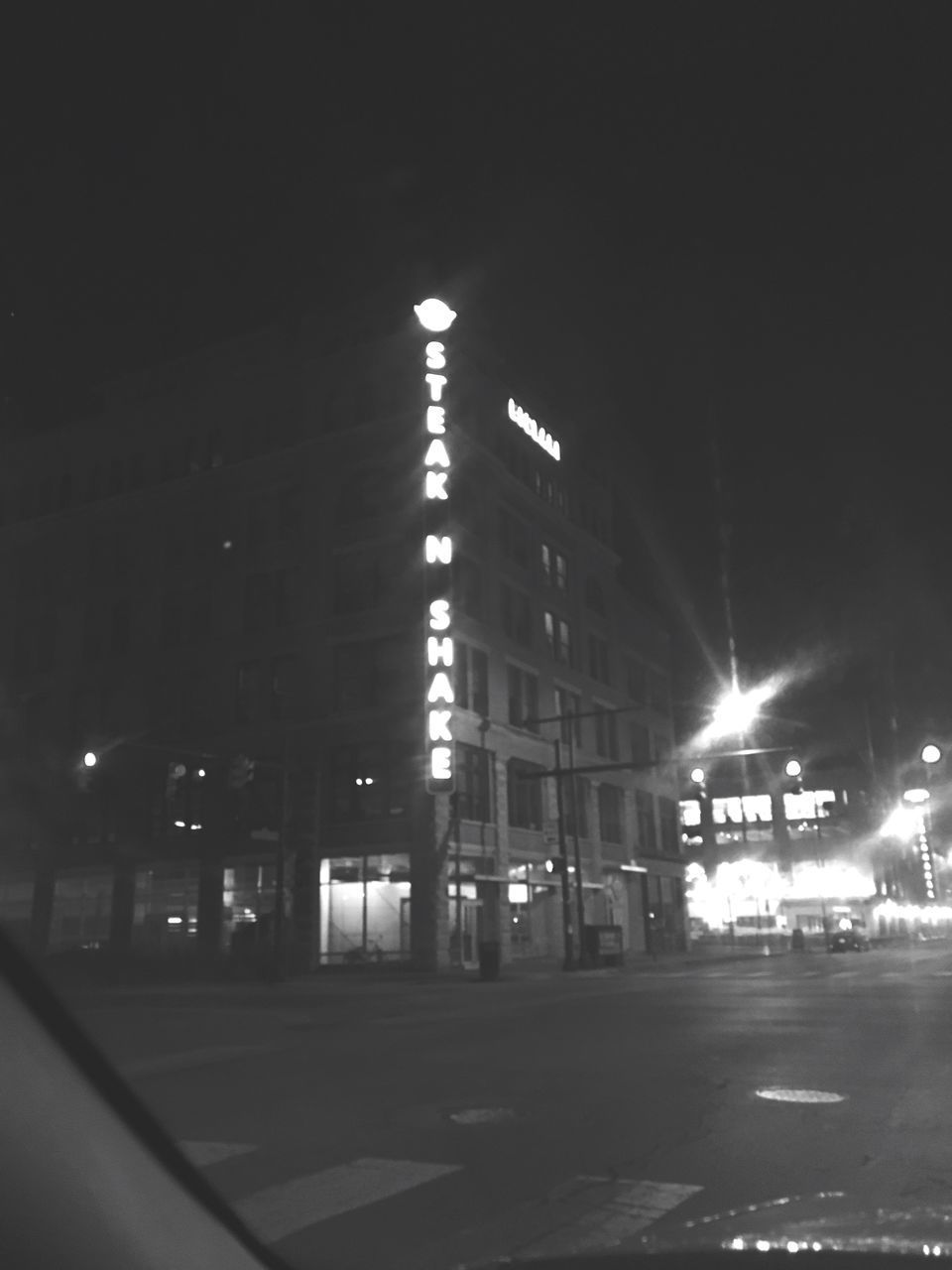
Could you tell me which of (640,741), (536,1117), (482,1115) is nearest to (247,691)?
(640,741)

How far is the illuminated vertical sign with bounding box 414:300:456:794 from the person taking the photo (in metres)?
39.8

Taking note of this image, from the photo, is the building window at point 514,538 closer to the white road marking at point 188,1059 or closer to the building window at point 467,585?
the building window at point 467,585

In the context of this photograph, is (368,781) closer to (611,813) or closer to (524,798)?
(524,798)

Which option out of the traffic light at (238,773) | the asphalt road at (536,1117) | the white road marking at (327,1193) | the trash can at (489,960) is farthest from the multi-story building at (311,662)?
the white road marking at (327,1193)

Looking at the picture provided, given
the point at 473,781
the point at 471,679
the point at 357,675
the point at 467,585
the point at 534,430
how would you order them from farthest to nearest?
1. the point at 534,430
2. the point at 467,585
3. the point at 471,679
4. the point at 473,781
5. the point at 357,675

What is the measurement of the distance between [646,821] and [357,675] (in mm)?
22810

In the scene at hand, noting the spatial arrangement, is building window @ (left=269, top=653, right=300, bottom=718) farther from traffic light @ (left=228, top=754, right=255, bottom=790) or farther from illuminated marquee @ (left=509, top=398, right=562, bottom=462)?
illuminated marquee @ (left=509, top=398, right=562, bottom=462)

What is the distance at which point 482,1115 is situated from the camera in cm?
923

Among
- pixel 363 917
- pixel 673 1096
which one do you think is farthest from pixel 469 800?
pixel 673 1096

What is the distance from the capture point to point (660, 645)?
219 ft

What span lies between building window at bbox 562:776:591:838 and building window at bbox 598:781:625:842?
5.15 feet

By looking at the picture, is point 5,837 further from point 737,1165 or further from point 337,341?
point 737,1165

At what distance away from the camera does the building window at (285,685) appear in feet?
145

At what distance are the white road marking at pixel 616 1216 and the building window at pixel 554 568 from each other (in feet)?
151
